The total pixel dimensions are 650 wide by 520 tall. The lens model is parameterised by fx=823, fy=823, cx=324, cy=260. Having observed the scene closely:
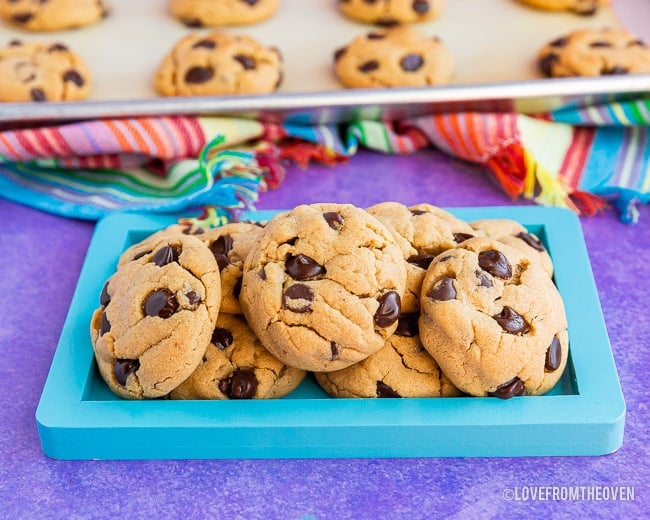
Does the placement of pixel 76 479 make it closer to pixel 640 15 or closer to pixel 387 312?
pixel 387 312

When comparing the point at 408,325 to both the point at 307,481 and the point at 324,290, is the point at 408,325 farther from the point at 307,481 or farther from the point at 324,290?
the point at 307,481

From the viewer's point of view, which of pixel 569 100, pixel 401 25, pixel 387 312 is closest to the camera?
pixel 387 312

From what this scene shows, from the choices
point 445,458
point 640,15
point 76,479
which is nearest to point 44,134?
point 76,479

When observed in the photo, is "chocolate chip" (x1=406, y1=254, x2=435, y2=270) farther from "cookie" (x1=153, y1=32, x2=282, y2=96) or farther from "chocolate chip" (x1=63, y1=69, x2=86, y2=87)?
"chocolate chip" (x1=63, y1=69, x2=86, y2=87)

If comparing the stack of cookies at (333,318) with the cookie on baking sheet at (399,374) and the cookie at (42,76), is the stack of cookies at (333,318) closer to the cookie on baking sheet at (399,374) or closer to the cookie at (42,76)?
the cookie on baking sheet at (399,374)

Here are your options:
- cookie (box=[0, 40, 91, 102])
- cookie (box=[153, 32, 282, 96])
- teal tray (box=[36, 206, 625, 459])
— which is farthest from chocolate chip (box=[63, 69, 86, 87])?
teal tray (box=[36, 206, 625, 459])
